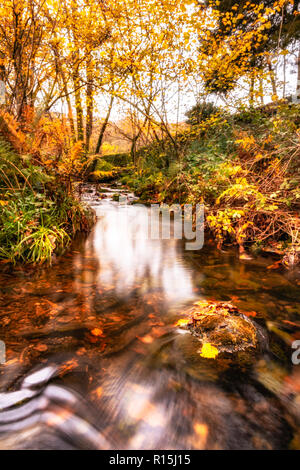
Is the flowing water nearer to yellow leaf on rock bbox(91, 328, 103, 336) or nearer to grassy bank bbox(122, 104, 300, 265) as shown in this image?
yellow leaf on rock bbox(91, 328, 103, 336)

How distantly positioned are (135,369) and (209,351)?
591mm

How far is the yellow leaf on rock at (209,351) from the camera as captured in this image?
189 centimetres

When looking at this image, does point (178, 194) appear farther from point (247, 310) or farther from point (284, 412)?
point (284, 412)

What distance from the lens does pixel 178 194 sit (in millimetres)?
7324

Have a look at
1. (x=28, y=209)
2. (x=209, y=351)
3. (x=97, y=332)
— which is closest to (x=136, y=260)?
(x=28, y=209)

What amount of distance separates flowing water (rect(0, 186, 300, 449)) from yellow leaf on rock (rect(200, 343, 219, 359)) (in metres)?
0.05

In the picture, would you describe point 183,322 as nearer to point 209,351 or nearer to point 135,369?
point 209,351

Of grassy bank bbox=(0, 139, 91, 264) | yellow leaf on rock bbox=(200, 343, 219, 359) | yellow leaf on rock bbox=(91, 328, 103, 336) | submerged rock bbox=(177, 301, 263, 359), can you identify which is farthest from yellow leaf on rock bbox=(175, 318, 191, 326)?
grassy bank bbox=(0, 139, 91, 264)

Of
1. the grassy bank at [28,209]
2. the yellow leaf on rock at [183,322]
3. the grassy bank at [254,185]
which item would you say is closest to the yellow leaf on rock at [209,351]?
the yellow leaf on rock at [183,322]

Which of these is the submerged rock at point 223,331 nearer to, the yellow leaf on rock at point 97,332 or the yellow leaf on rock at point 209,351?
the yellow leaf on rock at point 209,351

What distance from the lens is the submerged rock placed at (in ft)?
6.39

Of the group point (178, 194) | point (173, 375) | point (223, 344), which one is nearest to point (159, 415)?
point (173, 375)

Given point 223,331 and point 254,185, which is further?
point 254,185

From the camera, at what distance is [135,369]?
1.83 meters
